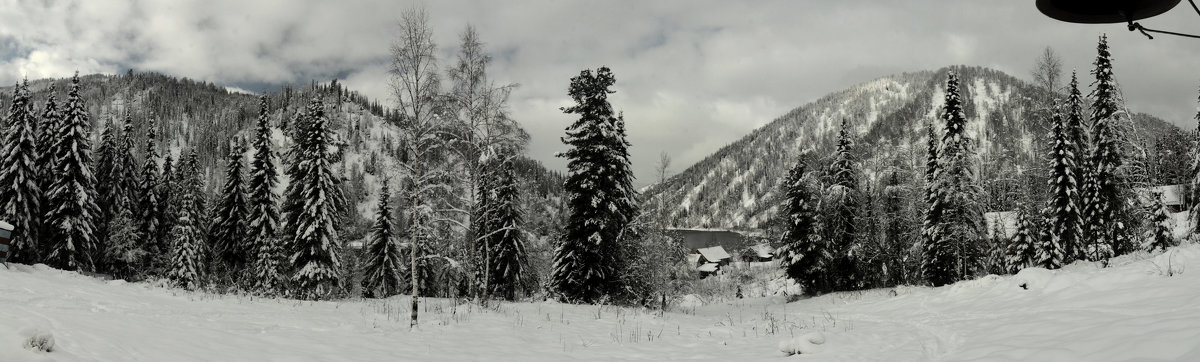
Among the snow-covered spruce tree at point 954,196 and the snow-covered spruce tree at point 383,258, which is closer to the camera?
the snow-covered spruce tree at point 954,196

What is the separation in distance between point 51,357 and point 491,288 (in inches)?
1223

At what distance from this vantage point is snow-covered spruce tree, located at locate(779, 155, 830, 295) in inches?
1421

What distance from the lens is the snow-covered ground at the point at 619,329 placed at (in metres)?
6.54

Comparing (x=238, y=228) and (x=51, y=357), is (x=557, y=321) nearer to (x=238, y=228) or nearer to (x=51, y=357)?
(x=51, y=357)

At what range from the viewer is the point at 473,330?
13117mm

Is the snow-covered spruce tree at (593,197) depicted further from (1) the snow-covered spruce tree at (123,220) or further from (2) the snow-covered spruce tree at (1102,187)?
(1) the snow-covered spruce tree at (123,220)

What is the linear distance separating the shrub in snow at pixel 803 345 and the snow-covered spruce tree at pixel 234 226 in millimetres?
37699

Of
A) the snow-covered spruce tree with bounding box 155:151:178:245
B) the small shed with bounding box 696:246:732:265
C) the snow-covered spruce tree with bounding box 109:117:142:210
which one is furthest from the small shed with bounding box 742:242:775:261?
the snow-covered spruce tree with bounding box 109:117:142:210

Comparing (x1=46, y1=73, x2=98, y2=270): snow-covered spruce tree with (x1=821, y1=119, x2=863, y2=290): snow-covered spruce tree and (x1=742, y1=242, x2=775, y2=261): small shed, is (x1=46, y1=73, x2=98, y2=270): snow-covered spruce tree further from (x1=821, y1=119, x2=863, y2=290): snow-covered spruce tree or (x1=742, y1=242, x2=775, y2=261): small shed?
(x1=821, y1=119, x2=863, y2=290): snow-covered spruce tree

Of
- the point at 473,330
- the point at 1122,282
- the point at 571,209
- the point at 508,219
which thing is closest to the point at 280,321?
the point at 473,330

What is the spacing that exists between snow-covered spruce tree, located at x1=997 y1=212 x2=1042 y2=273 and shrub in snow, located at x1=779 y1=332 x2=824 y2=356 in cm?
3566

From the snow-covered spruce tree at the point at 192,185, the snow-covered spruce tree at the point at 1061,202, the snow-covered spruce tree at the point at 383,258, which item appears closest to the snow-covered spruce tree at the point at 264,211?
the snow-covered spruce tree at the point at 383,258

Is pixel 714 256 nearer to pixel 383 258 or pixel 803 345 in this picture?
pixel 383 258

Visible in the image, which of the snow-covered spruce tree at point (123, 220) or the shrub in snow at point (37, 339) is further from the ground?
the snow-covered spruce tree at point (123, 220)
